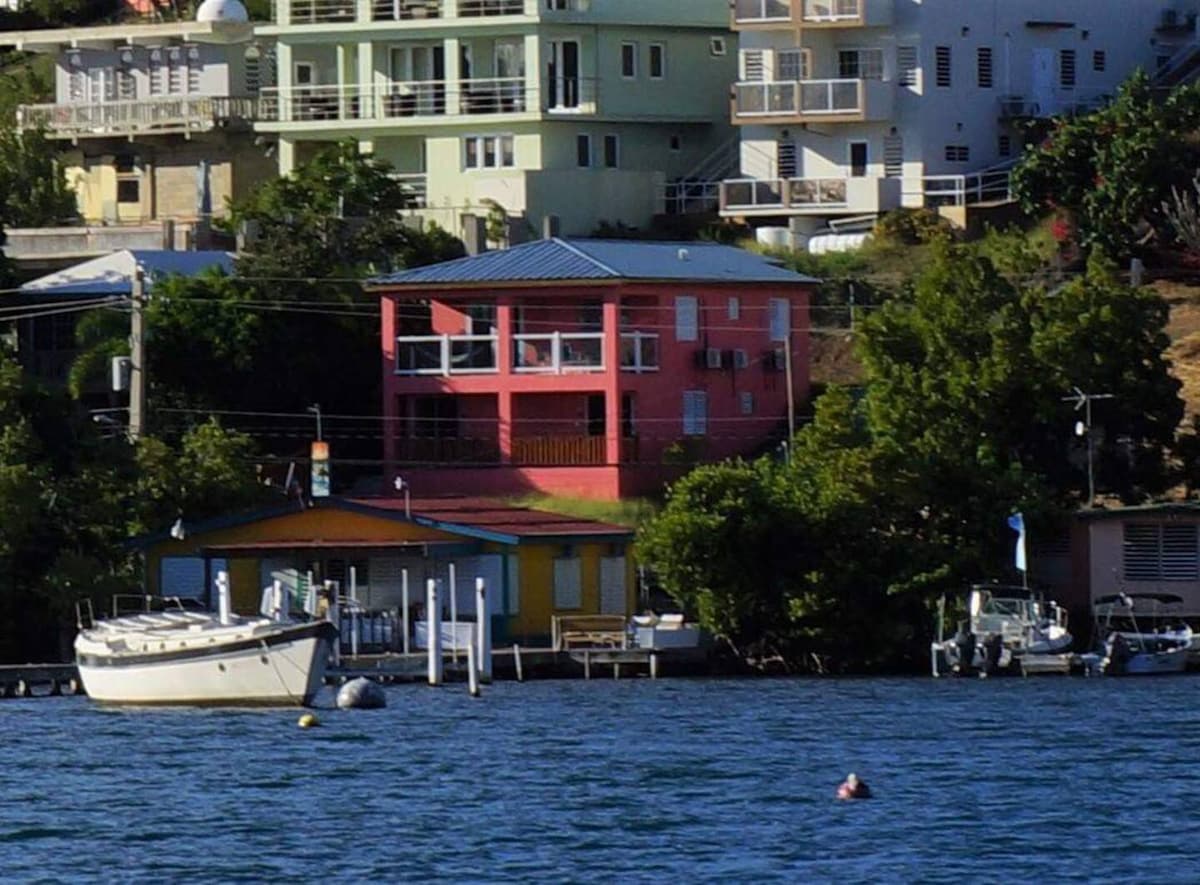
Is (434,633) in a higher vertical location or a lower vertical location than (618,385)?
lower

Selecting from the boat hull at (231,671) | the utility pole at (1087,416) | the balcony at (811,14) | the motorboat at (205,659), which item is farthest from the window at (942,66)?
the boat hull at (231,671)

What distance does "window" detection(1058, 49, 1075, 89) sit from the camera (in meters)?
105

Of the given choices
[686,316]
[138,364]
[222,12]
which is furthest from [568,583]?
[222,12]

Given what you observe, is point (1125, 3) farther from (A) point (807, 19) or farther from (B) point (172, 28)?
(B) point (172, 28)

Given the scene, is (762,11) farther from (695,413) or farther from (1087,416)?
(1087,416)

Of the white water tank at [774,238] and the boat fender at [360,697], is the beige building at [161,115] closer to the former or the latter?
the white water tank at [774,238]

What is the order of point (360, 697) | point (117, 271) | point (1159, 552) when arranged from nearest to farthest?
point (360, 697) < point (1159, 552) < point (117, 271)

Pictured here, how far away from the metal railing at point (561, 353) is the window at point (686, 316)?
217 centimetres

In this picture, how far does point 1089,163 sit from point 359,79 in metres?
22.2

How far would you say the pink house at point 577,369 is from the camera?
89625 mm

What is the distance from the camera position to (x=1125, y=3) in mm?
106688

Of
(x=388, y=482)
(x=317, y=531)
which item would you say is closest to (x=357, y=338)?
(x=388, y=482)

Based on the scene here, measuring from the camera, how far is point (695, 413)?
3607 inches

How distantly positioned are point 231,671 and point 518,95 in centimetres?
3856
